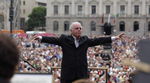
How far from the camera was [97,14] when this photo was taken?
9775 centimetres

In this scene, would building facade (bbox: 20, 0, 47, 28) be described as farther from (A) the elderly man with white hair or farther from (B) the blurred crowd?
(A) the elderly man with white hair

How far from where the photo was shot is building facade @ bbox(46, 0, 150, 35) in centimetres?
9519

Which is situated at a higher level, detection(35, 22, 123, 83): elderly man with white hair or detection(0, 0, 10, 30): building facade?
detection(0, 0, 10, 30): building facade

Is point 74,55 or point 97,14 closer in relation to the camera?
point 74,55

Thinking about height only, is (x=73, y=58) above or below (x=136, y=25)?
below

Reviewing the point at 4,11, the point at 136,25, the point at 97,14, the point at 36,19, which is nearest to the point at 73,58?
the point at 136,25

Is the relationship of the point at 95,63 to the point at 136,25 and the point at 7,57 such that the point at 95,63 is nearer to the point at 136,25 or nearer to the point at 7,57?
the point at 7,57

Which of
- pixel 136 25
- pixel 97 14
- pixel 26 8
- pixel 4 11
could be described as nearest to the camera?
pixel 136 25

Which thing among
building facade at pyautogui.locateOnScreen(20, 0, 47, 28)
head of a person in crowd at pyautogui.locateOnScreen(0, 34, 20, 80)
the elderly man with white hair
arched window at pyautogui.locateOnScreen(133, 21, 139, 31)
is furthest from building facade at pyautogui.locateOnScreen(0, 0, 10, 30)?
head of a person in crowd at pyautogui.locateOnScreen(0, 34, 20, 80)

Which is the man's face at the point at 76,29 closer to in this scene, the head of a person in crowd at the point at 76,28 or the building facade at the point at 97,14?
Answer: the head of a person in crowd at the point at 76,28

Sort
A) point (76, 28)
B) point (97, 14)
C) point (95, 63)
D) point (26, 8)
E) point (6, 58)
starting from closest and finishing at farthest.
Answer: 1. point (6, 58)
2. point (76, 28)
3. point (95, 63)
4. point (97, 14)
5. point (26, 8)

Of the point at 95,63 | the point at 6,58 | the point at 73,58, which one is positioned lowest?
the point at 95,63

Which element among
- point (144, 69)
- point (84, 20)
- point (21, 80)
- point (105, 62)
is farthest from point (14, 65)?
point (84, 20)

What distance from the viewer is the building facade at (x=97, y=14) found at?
95188 millimetres
